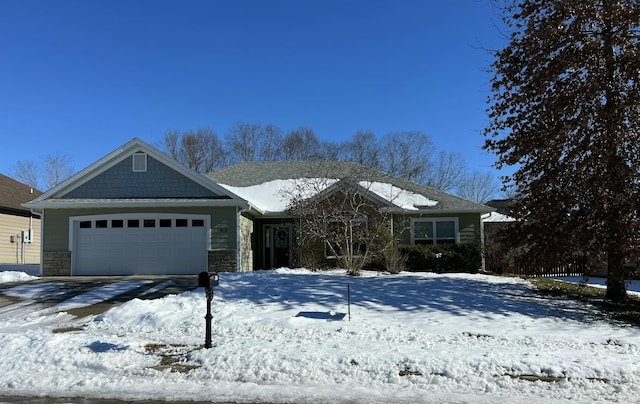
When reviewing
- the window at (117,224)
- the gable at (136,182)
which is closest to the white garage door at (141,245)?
the window at (117,224)

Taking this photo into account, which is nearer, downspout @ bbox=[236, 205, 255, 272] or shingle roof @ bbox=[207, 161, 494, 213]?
downspout @ bbox=[236, 205, 255, 272]

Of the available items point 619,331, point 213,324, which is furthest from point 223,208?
point 619,331

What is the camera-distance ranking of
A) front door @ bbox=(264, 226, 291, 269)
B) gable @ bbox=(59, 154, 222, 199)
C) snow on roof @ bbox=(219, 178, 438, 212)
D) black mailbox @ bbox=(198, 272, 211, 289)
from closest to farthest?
black mailbox @ bbox=(198, 272, 211, 289) → gable @ bbox=(59, 154, 222, 199) → snow on roof @ bbox=(219, 178, 438, 212) → front door @ bbox=(264, 226, 291, 269)

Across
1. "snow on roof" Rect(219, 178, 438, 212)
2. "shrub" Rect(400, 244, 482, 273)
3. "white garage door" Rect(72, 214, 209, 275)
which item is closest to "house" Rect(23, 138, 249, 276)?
"white garage door" Rect(72, 214, 209, 275)

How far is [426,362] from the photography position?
6270 mm

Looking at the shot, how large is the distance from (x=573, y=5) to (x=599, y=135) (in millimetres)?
3000

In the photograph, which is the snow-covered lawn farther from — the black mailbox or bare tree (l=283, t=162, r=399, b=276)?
bare tree (l=283, t=162, r=399, b=276)

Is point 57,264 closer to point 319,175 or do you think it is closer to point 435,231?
point 319,175

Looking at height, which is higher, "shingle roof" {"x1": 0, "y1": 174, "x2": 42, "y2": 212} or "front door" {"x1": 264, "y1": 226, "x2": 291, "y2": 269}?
"shingle roof" {"x1": 0, "y1": 174, "x2": 42, "y2": 212}

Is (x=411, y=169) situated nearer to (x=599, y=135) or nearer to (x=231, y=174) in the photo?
(x=231, y=174)

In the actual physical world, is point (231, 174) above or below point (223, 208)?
above

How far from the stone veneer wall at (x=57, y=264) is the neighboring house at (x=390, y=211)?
21.9 feet

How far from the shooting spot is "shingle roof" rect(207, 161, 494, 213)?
20.8 m

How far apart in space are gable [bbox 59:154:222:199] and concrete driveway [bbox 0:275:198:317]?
3.68 m
